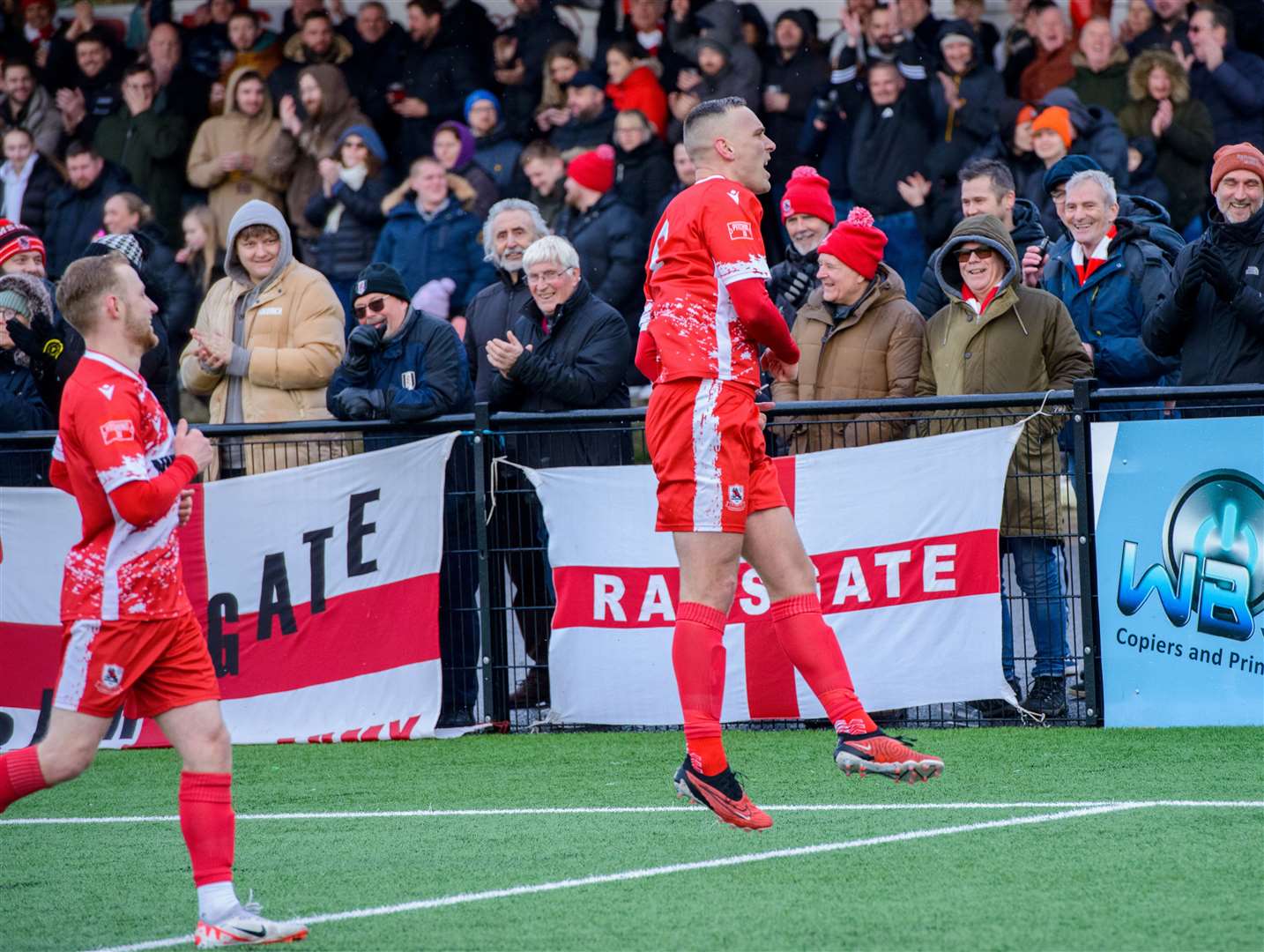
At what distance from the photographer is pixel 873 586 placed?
29.4 feet

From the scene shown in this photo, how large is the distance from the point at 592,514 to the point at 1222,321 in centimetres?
308

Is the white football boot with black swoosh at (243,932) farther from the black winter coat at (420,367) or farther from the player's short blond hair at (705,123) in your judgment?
the black winter coat at (420,367)

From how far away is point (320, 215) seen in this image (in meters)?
15.3

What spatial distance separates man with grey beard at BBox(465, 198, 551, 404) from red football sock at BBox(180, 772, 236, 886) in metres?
5.07

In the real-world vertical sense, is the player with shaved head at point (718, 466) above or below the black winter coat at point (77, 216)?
below

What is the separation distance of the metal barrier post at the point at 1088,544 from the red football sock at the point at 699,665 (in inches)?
110

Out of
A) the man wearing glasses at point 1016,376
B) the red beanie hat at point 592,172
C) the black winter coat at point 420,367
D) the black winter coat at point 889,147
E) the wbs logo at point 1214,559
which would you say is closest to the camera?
the wbs logo at point 1214,559

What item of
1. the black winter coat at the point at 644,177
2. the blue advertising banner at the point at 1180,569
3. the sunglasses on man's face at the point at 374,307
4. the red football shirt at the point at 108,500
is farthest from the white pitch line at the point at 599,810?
the black winter coat at the point at 644,177

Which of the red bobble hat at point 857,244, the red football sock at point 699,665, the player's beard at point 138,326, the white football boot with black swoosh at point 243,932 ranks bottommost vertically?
the white football boot with black swoosh at point 243,932

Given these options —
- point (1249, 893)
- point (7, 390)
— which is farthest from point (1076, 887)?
point (7, 390)

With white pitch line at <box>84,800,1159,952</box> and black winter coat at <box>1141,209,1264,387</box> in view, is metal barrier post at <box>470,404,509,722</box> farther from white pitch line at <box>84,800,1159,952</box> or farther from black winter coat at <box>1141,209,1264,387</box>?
white pitch line at <box>84,800,1159,952</box>

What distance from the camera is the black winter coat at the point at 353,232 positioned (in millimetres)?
14664

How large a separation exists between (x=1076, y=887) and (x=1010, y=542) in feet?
12.1

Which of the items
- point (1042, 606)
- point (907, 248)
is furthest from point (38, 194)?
point (1042, 606)
